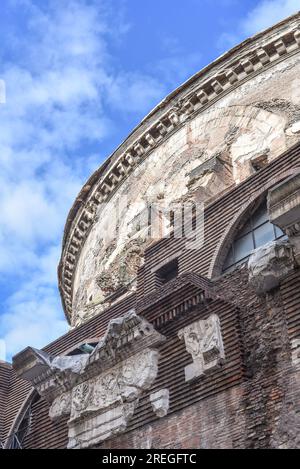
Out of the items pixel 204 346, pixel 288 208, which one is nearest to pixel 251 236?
pixel 204 346

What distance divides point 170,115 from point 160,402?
8377 mm

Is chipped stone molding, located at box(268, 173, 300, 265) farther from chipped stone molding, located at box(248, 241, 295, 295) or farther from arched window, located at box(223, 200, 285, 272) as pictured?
arched window, located at box(223, 200, 285, 272)

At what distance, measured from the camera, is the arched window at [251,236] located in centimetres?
871

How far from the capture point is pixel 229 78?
1361 cm

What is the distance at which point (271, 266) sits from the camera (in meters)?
7.11

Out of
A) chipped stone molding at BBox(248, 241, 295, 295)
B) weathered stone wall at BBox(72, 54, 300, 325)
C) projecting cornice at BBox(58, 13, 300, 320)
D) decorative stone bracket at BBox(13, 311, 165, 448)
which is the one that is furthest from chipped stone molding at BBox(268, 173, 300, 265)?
projecting cornice at BBox(58, 13, 300, 320)

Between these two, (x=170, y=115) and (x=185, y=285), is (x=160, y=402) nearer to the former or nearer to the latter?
(x=185, y=285)

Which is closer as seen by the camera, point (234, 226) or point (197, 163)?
point (234, 226)

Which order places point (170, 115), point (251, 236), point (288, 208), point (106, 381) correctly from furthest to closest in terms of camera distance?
1. point (170, 115)
2. point (251, 236)
3. point (106, 381)
4. point (288, 208)

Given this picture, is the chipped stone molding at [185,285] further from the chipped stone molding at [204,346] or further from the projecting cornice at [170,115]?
the projecting cornice at [170,115]

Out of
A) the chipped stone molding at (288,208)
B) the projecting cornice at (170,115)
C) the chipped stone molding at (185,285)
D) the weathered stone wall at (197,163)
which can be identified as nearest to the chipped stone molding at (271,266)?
the chipped stone molding at (288,208)

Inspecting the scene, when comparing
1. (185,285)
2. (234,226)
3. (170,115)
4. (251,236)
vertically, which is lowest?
(185,285)

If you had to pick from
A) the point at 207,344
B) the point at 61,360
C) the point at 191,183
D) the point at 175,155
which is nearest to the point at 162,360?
the point at 207,344

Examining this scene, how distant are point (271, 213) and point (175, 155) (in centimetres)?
734
